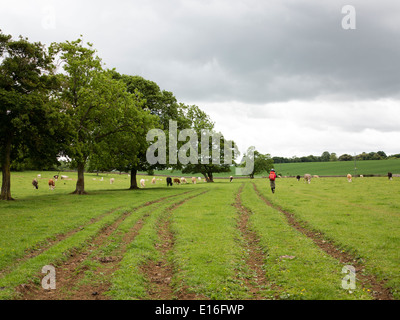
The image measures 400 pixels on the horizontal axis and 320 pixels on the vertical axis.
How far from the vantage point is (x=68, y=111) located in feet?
104

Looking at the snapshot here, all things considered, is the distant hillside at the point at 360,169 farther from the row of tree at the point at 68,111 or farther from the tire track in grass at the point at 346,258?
the tire track in grass at the point at 346,258

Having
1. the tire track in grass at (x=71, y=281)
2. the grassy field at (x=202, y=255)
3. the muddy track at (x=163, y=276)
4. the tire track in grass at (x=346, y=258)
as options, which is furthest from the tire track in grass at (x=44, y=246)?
the tire track in grass at (x=346, y=258)

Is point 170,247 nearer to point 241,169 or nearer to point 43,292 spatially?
point 43,292

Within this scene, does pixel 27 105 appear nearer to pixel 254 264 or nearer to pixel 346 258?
pixel 254 264

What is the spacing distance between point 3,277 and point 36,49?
80.9 feet

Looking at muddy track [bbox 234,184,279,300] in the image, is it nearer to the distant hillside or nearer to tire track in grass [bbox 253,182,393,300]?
tire track in grass [bbox 253,182,393,300]

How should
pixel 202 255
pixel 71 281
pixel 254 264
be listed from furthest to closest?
1. pixel 202 255
2. pixel 254 264
3. pixel 71 281

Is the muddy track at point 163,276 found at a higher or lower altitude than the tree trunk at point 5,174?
lower

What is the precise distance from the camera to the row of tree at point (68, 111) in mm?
26531

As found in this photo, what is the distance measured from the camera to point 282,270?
10031mm

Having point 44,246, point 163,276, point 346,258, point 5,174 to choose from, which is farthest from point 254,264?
point 5,174

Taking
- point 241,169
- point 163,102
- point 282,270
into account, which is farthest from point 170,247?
point 241,169

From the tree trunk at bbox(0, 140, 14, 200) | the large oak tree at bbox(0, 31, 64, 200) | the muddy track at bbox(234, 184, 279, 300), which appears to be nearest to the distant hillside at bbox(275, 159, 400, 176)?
the muddy track at bbox(234, 184, 279, 300)

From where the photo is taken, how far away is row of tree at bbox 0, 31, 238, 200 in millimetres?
26531
